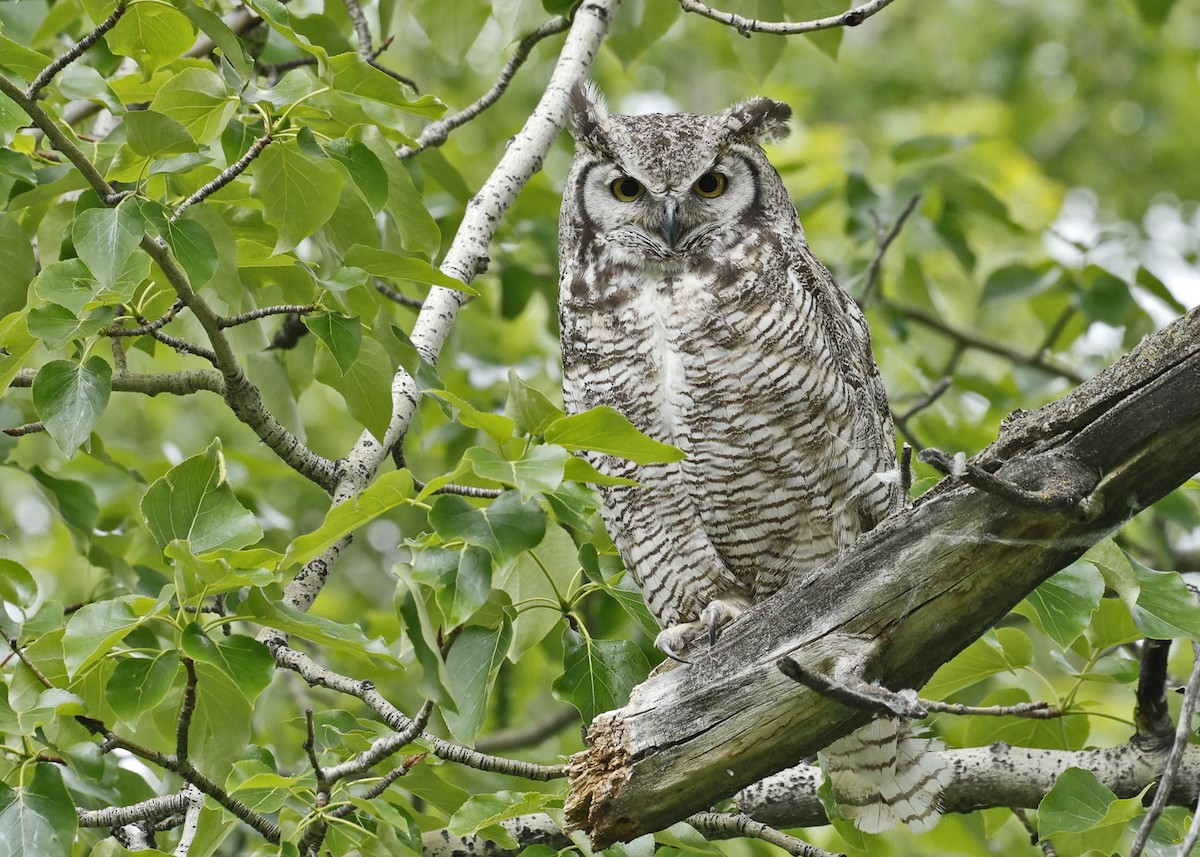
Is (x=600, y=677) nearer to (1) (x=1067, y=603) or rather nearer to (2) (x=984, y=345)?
(1) (x=1067, y=603)

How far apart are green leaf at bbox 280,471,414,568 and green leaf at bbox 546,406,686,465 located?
0.80 ft

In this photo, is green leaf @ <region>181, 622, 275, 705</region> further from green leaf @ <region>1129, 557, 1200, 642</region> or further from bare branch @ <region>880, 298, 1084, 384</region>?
bare branch @ <region>880, 298, 1084, 384</region>

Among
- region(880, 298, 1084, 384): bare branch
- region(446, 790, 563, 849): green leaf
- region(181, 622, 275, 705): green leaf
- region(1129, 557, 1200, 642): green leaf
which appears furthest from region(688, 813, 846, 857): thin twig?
region(880, 298, 1084, 384): bare branch

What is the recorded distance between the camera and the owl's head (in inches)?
131

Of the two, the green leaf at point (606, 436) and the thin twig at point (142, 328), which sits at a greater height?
the thin twig at point (142, 328)

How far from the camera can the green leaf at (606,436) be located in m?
1.86

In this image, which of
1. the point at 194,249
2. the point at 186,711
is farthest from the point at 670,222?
the point at 186,711

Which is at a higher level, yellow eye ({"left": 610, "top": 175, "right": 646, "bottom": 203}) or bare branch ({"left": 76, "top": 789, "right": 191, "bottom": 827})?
yellow eye ({"left": 610, "top": 175, "right": 646, "bottom": 203})

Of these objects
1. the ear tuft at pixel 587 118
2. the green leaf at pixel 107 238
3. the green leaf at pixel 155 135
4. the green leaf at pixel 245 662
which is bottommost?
the green leaf at pixel 245 662

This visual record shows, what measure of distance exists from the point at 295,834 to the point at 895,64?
11.4 m

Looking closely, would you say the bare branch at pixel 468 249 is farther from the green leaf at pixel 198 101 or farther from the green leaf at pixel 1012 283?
the green leaf at pixel 1012 283

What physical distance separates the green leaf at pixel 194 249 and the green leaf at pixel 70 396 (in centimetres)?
25

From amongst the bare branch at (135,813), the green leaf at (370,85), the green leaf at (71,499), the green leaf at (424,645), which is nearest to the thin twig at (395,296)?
the green leaf at (71,499)

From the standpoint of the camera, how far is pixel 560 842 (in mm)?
2877
